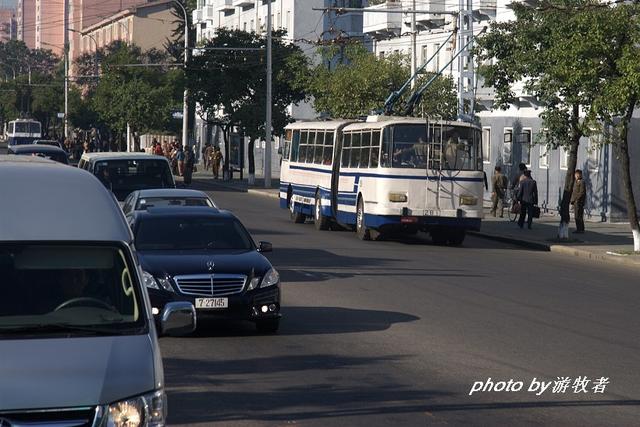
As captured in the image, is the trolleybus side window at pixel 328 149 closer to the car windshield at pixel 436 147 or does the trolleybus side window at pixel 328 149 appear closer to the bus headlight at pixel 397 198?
the car windshield at pixel 436 147

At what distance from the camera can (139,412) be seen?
660 centimetres

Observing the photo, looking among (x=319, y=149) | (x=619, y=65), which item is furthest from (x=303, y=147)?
(x=619, y=65)

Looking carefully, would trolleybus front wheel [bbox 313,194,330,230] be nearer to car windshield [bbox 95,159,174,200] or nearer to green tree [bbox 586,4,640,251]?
car windshield [bbox 95,159,174,200]

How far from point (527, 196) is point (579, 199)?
1.47 meters

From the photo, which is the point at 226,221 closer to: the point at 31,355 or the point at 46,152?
the point at 31,355

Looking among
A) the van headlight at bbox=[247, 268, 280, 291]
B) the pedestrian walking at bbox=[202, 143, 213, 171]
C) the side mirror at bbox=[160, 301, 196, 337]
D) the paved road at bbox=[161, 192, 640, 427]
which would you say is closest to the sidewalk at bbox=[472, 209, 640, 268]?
the paved road at bbox=[161, 192, 640, 427]

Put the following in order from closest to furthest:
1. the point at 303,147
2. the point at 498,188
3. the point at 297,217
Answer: the point at 297,217 → the point at 303,147 → the point at 498,188

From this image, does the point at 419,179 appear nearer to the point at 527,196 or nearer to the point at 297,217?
the point at 527,196

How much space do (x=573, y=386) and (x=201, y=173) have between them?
70342 millimetres

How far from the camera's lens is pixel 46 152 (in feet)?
125

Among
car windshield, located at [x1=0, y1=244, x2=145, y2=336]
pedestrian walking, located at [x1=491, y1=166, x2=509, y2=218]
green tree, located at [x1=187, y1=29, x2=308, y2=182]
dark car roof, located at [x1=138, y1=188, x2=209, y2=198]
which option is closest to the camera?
car windshield, located at [x1=0, y1=244, x2=145, y2=336]

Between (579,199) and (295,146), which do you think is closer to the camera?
(579,199)

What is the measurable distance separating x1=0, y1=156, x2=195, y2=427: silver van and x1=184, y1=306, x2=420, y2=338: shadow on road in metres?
7.11

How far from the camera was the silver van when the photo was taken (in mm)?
6438
